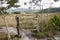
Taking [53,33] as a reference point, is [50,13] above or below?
above

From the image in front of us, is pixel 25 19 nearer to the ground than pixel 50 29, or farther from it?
farther from it

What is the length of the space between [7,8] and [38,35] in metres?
0.80

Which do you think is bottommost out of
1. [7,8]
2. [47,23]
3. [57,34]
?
[57,34]

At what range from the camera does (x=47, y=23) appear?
376 centimetres

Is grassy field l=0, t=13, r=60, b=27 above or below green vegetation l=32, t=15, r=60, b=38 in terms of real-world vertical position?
above

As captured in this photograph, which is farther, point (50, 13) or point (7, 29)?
point (50, 13)

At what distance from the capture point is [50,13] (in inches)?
149

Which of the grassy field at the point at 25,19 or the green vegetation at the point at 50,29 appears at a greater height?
the grassy field at the point at 25,19

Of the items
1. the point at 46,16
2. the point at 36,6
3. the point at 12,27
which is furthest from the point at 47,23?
the point at 12,27

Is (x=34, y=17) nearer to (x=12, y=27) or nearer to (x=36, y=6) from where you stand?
(x=36, y=6)

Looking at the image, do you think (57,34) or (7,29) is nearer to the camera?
→ (7,29)

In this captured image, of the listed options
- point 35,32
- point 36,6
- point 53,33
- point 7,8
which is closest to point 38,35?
point 35,32

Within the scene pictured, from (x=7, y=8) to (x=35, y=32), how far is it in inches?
28.4

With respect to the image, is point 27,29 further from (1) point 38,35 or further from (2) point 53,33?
(2) point 53,33
